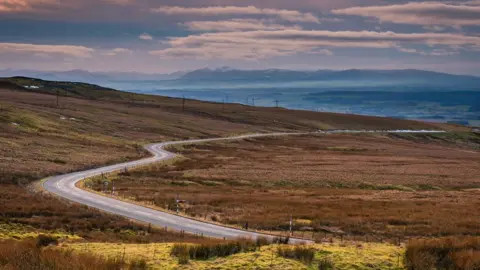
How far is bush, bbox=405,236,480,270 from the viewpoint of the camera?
1510 cm

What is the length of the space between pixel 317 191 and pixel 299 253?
46.6 meters

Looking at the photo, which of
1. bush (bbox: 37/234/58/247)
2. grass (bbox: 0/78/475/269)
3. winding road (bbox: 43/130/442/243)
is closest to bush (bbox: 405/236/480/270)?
grass (bbox: 0/78/475/269)

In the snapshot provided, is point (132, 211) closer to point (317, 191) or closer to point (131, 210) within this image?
point (131, 210)

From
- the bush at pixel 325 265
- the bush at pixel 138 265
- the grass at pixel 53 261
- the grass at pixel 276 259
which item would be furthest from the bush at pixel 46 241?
the bush at pixel 325 265

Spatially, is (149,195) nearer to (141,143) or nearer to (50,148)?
(50,148)

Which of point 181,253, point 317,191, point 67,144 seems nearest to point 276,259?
point 181,253

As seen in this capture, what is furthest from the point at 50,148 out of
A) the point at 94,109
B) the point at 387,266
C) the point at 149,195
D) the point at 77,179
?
the point at 94,109

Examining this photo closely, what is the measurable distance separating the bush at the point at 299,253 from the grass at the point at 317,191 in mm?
15922

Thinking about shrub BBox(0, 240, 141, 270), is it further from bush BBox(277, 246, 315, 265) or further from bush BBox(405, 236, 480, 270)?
bush BBox(405, 236, 480, 270)

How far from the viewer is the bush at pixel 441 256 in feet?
49.5

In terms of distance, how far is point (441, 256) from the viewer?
15844 mm

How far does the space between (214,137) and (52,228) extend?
440 ft

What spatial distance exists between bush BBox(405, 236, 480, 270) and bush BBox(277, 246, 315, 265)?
8.44ft

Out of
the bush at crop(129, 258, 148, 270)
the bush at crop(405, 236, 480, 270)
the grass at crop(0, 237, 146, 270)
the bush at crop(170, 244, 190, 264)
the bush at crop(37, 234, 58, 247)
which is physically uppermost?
the bush at crop(405, 236, 480, 270)
